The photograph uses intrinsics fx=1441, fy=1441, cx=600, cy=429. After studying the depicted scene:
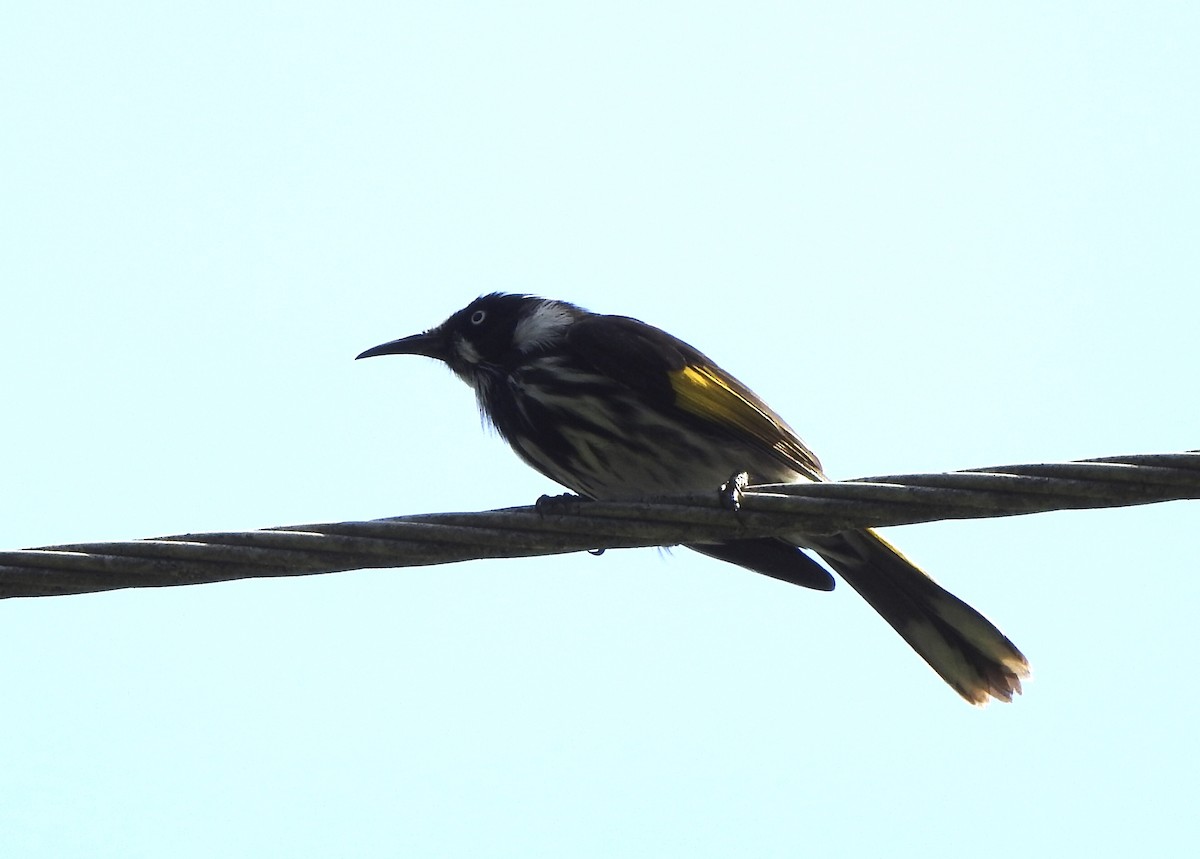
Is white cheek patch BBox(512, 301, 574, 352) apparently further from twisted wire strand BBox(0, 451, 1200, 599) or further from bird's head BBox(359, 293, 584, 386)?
twisted wire strand BBox(0, 451, 1200, 599)

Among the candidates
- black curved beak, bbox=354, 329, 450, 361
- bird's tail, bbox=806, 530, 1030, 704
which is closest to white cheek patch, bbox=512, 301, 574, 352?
black curved beak, bbox=354, 329, 450, 361

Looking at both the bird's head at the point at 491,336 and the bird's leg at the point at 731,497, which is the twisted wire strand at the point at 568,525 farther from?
the bird's head at the point at 491,336

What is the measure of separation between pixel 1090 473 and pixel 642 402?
91.5 inches

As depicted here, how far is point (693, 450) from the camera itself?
5.43m

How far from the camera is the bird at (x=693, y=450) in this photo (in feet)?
17.4

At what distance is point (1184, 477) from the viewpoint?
3363 millimetres

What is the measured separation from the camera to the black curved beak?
6789 mm

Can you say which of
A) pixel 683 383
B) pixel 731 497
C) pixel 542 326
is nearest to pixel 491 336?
pixel 542 326

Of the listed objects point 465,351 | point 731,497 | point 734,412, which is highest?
point 465,351

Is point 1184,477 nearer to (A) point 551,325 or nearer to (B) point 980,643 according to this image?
(B) point 980,643

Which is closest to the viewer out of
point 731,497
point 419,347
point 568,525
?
point 568,525

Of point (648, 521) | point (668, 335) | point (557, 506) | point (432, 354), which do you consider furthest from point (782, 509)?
point (432, 354)

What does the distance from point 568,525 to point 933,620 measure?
208 cm

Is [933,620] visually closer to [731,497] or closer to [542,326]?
[731,497]
